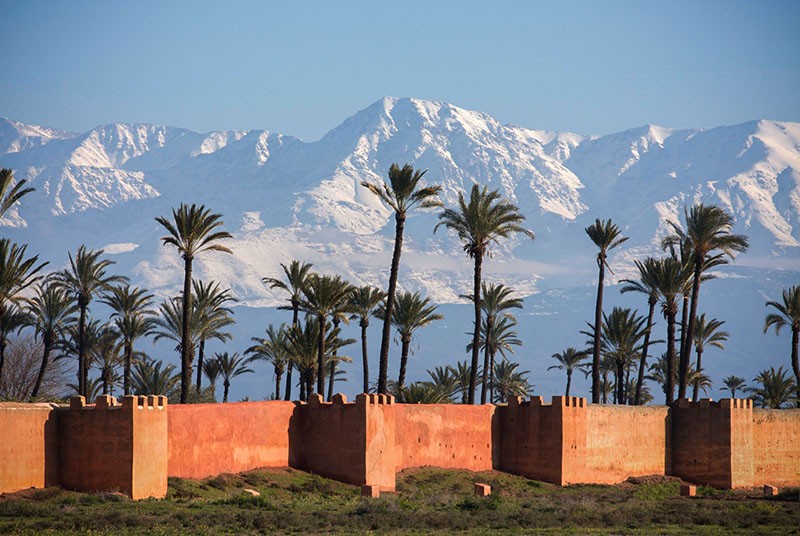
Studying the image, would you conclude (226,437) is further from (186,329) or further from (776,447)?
(776,447)

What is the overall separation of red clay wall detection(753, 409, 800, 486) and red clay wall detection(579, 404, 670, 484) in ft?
14.3

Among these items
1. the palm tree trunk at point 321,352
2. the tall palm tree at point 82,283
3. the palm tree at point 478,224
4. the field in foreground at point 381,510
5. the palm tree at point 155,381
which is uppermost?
the palm tree at point 478,224

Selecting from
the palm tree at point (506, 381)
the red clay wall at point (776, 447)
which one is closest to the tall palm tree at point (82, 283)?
the palm tree at point (506, 381)

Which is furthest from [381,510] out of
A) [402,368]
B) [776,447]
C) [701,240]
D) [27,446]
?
[701,240]

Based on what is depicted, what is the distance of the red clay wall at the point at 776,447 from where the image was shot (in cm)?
5803

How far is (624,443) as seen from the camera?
54.5 metres

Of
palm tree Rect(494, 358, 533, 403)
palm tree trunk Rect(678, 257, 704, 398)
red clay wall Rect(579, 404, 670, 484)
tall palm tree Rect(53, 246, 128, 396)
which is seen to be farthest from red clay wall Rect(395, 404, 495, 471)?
palm tree Rect(494, 358, 533, 403)

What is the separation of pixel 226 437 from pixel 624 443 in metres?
18.9

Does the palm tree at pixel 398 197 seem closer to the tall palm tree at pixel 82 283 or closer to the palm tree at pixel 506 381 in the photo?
the tall palm tree at pixel 82 283

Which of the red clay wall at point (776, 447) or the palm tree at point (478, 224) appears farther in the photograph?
the palm tree at point (478, 224)

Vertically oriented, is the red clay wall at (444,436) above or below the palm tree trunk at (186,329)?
below

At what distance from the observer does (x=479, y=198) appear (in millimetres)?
60750

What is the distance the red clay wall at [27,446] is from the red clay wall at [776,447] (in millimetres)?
32159

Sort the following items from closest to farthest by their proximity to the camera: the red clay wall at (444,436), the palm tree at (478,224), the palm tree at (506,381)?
the red clay wall at (444,436) < the palm tree at (478,224) < the palm tree at (506,381)
